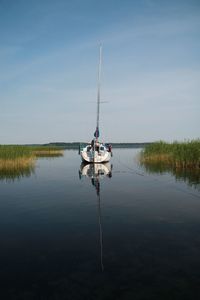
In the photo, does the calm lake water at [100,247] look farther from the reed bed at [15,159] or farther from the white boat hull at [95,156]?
the white boat hull at [95,156]

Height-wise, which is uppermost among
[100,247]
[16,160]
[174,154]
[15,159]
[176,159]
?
[174,154]

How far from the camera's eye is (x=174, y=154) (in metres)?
29.1

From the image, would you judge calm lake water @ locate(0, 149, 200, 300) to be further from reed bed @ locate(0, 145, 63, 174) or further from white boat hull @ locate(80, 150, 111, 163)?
white boat hull @ locate(80, 150, 111, 163)

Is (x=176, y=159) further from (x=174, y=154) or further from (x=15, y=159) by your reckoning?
(x=15, y=159)

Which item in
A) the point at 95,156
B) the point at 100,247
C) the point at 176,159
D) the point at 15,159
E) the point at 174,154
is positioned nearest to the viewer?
the point at 100,247

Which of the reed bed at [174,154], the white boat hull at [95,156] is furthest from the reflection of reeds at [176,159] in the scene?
A: the white boat hull at [95,156]

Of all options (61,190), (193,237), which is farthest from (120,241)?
(61,190)

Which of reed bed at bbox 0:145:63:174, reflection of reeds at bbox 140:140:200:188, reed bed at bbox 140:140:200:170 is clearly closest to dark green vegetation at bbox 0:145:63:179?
reed bed at bbox 0:145:63:174

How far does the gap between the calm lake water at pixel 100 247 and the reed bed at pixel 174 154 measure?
11.8 metres

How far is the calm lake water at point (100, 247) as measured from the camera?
5.24 metres

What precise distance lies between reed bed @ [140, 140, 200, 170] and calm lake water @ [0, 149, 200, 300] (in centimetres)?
1184

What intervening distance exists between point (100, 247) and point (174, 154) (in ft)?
76.1

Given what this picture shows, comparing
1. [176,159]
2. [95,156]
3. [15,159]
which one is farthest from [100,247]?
[95,156]

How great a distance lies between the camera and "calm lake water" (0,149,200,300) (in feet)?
17.2
